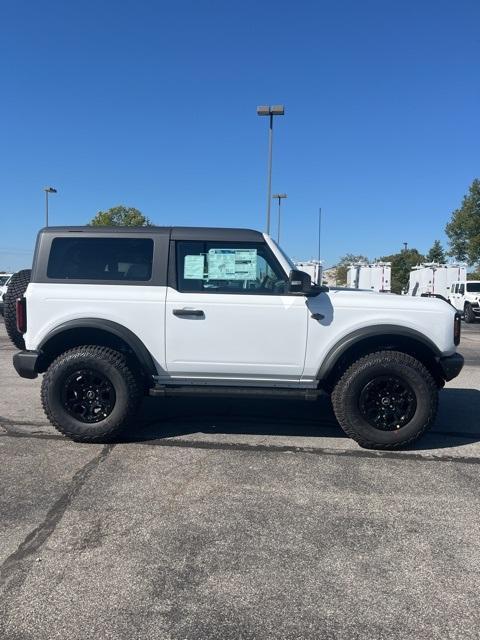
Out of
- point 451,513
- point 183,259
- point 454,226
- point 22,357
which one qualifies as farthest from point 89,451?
point 454,226

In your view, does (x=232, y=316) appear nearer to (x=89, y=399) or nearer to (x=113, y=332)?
(x=113, y=332)

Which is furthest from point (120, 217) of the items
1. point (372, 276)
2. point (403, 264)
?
point (403, 264)

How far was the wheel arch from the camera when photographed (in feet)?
15.1

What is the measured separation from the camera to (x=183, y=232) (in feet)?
15.9

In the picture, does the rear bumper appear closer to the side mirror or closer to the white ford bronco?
the white ford bronco

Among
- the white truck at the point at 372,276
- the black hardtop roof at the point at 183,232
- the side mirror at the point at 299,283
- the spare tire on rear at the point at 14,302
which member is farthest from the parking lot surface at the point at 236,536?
the white truck at the point at 372,276

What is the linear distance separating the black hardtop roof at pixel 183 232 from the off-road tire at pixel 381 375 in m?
1.51

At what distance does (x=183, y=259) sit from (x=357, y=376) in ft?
6.18

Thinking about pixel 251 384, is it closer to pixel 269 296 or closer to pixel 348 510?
pixel 269 296

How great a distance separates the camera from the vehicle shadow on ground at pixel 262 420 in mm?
5145

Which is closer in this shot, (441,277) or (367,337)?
(367,337)

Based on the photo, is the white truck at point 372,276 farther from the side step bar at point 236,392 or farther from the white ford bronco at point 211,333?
the side step bar at point 236,392

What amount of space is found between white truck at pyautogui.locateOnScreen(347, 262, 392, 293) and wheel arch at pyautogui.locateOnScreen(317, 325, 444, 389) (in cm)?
2326

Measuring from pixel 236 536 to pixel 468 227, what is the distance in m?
39.6
